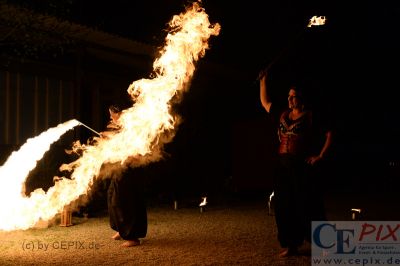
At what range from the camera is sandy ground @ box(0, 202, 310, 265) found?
6.19m

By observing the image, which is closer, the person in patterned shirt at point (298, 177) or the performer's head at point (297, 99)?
the person in patterned shirt at point (298, 177)

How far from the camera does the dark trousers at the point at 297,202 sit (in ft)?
20.7

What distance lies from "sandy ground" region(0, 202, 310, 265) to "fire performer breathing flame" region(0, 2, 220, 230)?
1.30ft

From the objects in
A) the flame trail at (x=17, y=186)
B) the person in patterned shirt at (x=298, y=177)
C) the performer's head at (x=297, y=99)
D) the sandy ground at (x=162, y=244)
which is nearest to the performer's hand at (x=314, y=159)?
the person in patterned shirt at (x=298, y=177)

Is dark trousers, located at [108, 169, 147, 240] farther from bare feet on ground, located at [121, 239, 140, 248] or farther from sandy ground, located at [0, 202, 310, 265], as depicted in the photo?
sandy ground, located at [0, 202, 310, 265]

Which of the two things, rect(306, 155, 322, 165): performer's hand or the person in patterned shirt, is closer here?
rect(306, 155, 322, 165): performer's hand

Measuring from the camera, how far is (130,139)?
742cm

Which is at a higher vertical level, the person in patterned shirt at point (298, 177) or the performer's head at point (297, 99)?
the performer's head at point (297, 99)

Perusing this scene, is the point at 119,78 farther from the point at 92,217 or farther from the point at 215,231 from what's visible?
the point at 215,231

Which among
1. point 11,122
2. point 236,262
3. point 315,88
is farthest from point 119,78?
point 236,262

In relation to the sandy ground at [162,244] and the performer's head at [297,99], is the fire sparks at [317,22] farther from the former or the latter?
the sandy ground at [162,244]

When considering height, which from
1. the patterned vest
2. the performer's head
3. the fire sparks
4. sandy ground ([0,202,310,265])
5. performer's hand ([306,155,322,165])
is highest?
the fire sparks

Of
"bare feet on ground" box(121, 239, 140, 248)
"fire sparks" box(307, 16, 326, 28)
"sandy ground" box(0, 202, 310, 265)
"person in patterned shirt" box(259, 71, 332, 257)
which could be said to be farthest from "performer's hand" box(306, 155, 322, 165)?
"bare feet on ground" box(121, 239, 140, 248)

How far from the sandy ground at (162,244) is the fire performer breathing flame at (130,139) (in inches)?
15.6
